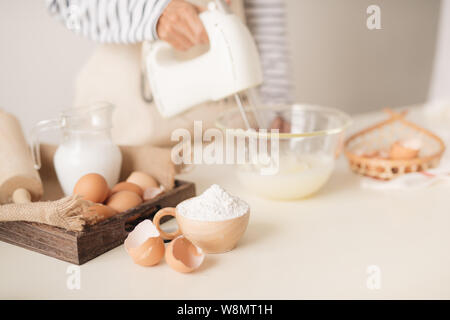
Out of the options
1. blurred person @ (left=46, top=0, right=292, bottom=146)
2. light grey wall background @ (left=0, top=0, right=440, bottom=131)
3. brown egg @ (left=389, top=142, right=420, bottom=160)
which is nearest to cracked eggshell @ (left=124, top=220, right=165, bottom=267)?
blurred person @ (left=46, top=0, right=292, bottom=146)

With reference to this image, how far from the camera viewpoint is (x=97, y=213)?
27.8 inches

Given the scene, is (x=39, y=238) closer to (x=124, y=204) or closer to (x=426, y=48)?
(x=124, y=204)

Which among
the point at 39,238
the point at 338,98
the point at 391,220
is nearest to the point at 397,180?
the point at 391,220

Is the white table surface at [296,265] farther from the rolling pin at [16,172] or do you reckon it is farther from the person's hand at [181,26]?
the person's hand at [181,26]

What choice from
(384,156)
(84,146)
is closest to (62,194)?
(84,146)

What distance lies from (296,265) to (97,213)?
31 centimetres

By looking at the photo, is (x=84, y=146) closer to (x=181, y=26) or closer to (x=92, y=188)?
(x=92, y=188)

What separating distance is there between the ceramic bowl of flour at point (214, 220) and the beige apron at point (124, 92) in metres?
0.51

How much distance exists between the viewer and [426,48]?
8.27ft

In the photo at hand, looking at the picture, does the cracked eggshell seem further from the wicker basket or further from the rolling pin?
the wicker basket

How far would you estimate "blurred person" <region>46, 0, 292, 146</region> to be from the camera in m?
0.91

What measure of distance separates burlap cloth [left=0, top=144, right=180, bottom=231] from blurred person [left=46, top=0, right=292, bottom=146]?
0.12m

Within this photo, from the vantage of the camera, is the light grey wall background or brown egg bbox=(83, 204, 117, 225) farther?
the light grey wall background

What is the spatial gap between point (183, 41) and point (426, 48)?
2.04 meters
